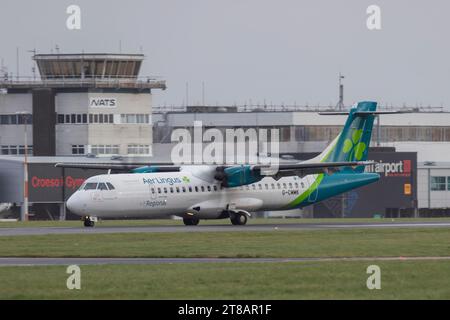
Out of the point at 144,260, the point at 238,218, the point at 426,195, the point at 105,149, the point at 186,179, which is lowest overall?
the point at 426,195

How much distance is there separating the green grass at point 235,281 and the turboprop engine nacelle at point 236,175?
25.3m

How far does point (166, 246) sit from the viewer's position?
4147 centimetres

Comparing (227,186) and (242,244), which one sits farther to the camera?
(227,186)

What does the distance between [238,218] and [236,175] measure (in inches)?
89.8

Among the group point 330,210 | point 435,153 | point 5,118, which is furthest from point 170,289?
point 435,153

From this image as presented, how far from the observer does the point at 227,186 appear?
5878 cm

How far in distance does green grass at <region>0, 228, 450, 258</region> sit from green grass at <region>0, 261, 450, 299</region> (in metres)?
4.96

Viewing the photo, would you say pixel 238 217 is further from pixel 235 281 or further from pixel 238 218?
pixel 235 281

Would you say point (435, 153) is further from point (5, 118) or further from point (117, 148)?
point (5, 118)

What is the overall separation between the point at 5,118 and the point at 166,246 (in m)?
61.8

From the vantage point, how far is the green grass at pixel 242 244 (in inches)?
1495

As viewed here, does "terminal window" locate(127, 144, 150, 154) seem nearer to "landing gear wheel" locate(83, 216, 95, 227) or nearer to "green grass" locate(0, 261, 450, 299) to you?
"landing gear wheel" locate(83, 216, 95, 227)

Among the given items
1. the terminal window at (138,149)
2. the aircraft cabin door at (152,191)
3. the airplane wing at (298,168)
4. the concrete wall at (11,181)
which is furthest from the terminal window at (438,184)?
the aircraft cabin door at (152,191)

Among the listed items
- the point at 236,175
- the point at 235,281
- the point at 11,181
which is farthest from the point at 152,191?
the point at 11,181
